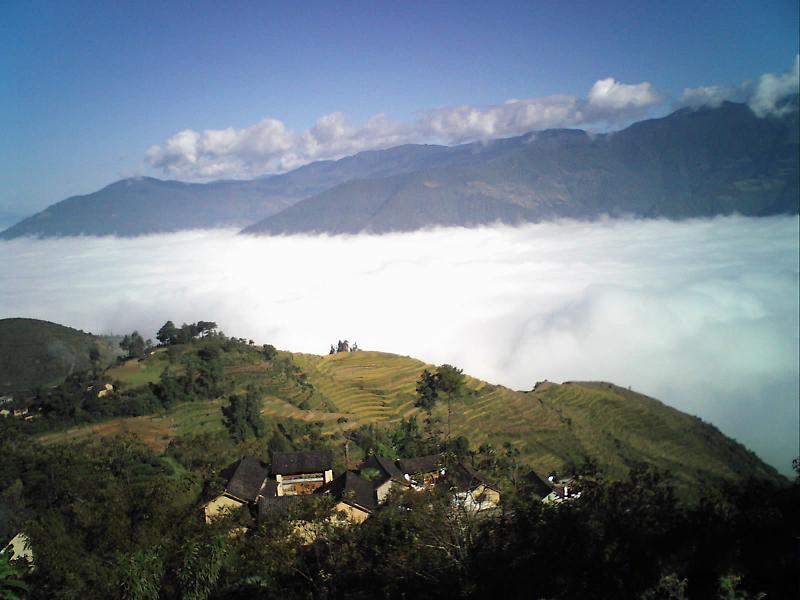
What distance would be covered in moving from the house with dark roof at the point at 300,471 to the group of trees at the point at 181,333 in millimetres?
29859

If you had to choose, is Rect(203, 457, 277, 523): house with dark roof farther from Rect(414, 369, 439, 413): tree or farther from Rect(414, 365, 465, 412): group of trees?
Rect(414, 369, 439, 413): tree

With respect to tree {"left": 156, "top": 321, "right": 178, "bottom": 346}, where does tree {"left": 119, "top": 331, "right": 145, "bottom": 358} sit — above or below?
below

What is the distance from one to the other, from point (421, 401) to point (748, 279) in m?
100

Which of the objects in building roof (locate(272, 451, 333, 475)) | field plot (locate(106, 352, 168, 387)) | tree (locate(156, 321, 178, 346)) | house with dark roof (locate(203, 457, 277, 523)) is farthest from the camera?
tree (locate(156, 321, 178, 346))

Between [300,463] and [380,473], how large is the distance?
3.47 m

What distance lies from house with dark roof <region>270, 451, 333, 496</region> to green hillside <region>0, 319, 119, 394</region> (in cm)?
1850

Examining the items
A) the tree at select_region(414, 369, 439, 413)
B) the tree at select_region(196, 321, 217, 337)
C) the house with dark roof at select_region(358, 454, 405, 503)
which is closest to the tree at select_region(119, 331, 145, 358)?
the tree at select_region(196, 321, 217, 337)

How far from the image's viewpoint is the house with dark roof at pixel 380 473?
2262 cm

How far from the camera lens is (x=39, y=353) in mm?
41469

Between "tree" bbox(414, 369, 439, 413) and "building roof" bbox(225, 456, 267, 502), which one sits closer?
"building roof" bbox(225, 456, 267, 502)

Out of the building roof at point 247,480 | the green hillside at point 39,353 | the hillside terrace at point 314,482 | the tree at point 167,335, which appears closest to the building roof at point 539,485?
the hillside terrace at point 314,482

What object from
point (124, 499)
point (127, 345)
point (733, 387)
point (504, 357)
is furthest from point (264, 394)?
point (733, 387)

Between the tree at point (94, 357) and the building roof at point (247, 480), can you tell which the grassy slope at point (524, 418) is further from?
the building roof at point (247, 480)

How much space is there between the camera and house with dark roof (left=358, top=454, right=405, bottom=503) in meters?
22.6
